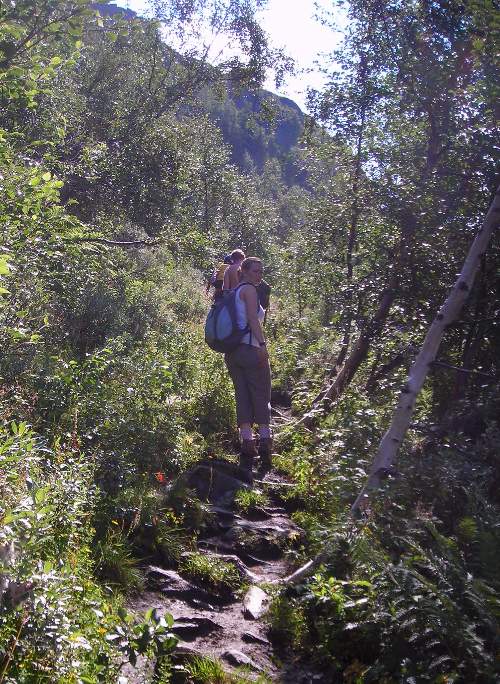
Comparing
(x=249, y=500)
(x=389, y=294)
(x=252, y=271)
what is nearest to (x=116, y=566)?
(x=249, y=500)

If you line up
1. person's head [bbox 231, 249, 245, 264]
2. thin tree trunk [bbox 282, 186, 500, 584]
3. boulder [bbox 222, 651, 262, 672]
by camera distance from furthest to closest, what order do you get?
person's head [bbox 231, 249, 245, 264] → thin tree trunk [bbox 282, 186, 500, 584] → boulder [bbox 222, 651, 262, 672]

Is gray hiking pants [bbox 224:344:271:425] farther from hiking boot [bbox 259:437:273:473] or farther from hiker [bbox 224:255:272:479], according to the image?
hiking boot [bbox 259:437:273:473]

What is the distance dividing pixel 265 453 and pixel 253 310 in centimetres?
157

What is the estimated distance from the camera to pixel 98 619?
3102 mm

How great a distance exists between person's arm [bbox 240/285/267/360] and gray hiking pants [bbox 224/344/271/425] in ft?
0.70

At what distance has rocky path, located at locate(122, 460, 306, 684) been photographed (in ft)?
12.4

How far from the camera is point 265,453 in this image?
23.2 ft

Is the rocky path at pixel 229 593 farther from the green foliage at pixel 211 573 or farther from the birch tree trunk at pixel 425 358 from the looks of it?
the birch tree trunk at pixel 425 358

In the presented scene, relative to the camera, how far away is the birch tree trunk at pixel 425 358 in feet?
16.0

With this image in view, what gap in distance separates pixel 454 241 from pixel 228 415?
128 inches

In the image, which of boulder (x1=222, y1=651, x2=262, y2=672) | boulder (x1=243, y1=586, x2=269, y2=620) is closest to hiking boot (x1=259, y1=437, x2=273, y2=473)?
boulder (x1=243, y1=586, x2=269, y2=620)

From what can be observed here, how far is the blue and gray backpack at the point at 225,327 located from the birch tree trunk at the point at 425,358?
2.30 metres

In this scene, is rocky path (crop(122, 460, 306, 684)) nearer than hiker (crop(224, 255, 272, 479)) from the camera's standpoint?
Yes

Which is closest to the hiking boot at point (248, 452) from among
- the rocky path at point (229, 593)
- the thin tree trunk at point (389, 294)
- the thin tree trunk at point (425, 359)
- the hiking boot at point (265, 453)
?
the hiking boot at point (265, 453)
